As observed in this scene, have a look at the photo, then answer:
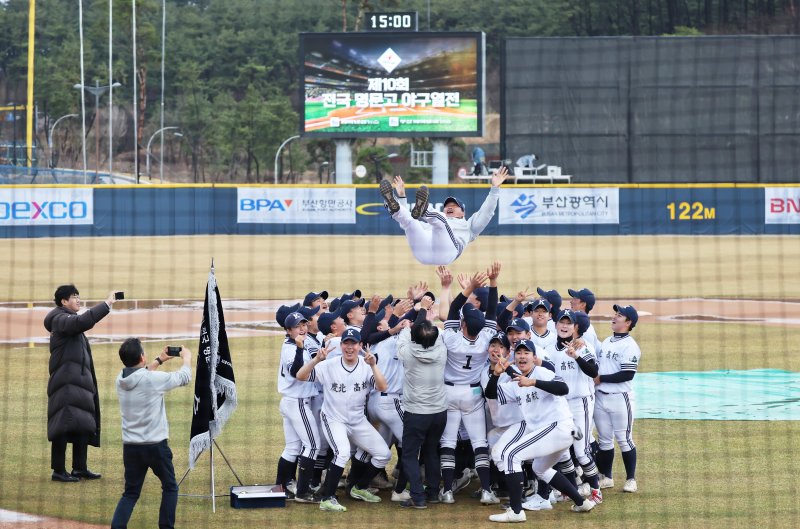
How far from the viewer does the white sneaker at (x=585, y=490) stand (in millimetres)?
9625

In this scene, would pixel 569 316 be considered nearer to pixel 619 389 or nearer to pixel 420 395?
pixel 619 389

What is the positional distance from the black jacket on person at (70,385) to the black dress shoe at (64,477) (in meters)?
0.32

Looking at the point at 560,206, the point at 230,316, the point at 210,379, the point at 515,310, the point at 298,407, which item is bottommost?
the point at 298,407

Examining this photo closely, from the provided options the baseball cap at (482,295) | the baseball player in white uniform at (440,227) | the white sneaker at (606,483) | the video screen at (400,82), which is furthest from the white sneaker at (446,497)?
the video screen at (400,82)

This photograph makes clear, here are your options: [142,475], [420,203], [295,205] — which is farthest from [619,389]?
[295,205]

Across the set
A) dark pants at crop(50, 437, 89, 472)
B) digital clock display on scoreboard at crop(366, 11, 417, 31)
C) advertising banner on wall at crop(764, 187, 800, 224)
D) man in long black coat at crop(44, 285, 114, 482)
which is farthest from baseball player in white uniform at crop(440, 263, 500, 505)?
digital clock display on scoreboard at crop(366, 11, 417, 31)

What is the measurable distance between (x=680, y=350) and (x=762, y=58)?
3323 centimetres

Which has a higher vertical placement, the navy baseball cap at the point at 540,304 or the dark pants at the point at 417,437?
the navy baseball cap at the point at 540,304

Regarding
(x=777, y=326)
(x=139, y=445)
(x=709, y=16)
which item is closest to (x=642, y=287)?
(x=777, y=326)

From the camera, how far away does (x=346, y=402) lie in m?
9.29

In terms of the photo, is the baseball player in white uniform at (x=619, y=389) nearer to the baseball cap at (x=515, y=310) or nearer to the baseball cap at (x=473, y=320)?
the baseball cap at (x=515, y=310)

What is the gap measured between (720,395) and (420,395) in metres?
6.48

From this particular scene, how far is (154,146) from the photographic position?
316ft

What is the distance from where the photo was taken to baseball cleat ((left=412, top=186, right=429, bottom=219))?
31.3ft
